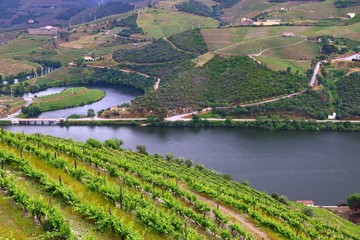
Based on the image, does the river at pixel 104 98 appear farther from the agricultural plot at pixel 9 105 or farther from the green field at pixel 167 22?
the green field at pixel 167 22

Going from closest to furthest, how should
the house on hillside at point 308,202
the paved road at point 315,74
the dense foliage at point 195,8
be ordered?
the house on hillside at point 308,202
the paved road at point 315,74
the dense foliage at point 195,8

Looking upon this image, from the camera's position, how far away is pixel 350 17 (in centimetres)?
11694

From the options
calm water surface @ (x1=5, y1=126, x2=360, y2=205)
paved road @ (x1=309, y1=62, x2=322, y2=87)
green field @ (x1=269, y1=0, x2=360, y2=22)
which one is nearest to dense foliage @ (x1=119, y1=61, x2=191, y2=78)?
calm water surface @ (x1=5, y1=126, x2=360, y2=205)

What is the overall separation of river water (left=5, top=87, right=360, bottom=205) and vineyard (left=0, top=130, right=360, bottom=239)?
17.9m

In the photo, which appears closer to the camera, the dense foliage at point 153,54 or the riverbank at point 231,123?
the riverbank at point 231,123

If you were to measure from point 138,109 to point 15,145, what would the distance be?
47.8 meters

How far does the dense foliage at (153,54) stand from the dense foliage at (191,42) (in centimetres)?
203

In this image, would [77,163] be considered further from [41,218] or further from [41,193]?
[41,218]

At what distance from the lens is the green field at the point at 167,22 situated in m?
134

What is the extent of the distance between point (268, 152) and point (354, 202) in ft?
60.9

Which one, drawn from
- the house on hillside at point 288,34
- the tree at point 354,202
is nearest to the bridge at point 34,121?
the tree at point 354,202

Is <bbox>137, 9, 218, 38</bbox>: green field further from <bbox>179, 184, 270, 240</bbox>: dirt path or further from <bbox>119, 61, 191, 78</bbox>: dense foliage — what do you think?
<bbox>179, 184, 270, 240</bbox>: dirt path

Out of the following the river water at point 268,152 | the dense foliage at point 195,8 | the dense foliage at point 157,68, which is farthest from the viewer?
the dense foliage at point 195,8

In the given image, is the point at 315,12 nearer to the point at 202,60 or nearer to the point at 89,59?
the point at 202,60
